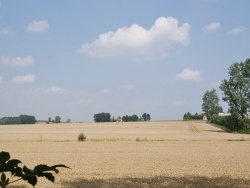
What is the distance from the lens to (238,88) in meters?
70.0

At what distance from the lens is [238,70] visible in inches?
2785

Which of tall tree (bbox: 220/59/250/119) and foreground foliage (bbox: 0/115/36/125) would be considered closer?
tall tree (bbox: 220/59/250/119)

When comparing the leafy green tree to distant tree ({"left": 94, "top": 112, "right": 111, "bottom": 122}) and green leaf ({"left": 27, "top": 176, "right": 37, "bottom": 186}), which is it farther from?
green leaf ({"left": 27, "top": 176, "right": 37, "bottom": 186})

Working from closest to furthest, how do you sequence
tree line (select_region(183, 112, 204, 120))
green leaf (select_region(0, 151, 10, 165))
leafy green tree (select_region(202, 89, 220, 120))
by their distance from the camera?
1. green leaf (select_region(0, 151, 10, 165))
2. leafy green tree (select_region(202, 89, 220, 120))
3. tree line (select_region(183, 112, 204, 120))

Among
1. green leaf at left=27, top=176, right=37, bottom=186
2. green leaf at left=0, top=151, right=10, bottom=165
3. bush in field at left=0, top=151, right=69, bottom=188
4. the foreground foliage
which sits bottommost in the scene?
green leaf at left=27, top=176, right=37, bottom=186

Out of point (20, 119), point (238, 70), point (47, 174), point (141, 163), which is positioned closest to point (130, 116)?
point (20, 119)

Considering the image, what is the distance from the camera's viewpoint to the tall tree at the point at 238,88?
6838cm

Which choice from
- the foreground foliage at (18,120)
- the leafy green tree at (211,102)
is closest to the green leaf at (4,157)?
the leafy green tree at (211,102)

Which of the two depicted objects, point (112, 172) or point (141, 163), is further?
point (141, 163)

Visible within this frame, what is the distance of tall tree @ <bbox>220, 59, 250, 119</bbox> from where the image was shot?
224 ft

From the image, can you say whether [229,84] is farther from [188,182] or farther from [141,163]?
[188,182]

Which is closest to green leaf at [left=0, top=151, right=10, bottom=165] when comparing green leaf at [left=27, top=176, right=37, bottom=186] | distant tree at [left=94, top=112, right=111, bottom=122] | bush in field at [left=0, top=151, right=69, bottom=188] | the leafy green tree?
bush in field at [left=0, top=151, right=69, bottom=188]

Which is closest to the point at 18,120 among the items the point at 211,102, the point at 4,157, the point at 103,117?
the point at 103,117

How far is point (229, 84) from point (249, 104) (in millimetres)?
5123
